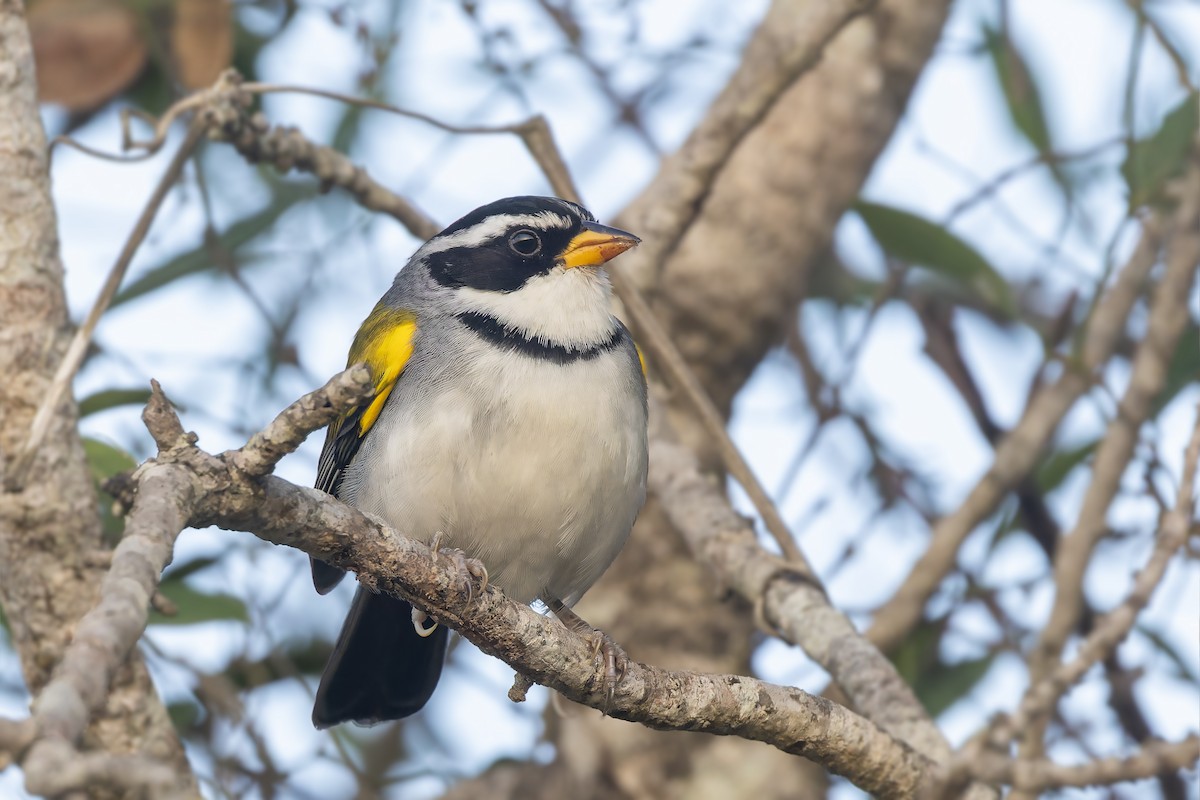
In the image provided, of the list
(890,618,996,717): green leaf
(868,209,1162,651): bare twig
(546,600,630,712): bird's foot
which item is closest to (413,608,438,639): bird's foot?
(546,600,630,712): bird's foot

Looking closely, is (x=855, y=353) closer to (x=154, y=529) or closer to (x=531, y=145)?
(x=531, y=145)

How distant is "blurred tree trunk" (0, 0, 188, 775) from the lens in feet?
13.8

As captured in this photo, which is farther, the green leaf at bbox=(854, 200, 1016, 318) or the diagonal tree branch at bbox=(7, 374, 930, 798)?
the green leaf at bbox=(854, 200, 1016, 318)

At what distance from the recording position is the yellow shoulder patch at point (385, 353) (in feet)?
14.3

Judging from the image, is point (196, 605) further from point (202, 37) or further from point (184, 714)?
point (202, 37)

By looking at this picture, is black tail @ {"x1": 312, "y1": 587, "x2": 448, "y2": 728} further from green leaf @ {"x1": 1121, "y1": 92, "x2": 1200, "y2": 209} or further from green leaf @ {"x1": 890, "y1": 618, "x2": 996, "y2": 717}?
green leaf @ {"x1": 1121, "y1": 92, "x2": 1200, "y2": 209}

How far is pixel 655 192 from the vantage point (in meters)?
6.47

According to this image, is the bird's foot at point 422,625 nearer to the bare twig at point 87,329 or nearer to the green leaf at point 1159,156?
the bare twig at point 87,329

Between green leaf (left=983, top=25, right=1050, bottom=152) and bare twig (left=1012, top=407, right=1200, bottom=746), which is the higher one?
green leaf (left=983, top=25, right=1050, bottom=152)

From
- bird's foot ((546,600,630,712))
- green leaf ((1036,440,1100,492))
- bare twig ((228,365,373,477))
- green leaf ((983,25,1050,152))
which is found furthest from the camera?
green leaf ((983,25,1050,152))

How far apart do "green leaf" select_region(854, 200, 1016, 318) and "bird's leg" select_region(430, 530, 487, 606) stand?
3215 mm

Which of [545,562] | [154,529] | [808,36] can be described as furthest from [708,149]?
[154,529]

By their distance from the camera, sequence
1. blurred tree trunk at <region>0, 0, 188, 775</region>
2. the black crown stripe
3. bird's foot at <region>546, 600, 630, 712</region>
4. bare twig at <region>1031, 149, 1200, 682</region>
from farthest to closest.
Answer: bare twig at <region>1031, 149, 1200, 682</region>, the black crown stripe, blurred tree trunk at <region>0, 0, 188, 775</region>, bird's foot at <region>546, 600, 630, 712</region>

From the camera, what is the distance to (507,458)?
411cm
